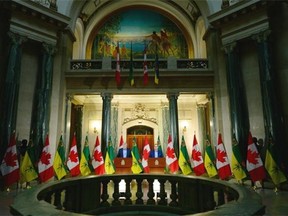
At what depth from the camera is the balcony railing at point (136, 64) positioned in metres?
12.5

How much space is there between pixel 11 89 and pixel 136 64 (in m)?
6.38

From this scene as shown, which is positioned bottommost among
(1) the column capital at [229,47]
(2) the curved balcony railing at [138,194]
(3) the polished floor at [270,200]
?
(3) the polished floor at [270,200]

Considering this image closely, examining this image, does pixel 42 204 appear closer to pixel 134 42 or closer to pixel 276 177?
pixel 276 177

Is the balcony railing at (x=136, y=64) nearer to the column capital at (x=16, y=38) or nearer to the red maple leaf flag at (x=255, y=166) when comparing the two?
the column capital at (x=16, y=38)

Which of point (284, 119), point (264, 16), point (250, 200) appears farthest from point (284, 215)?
point (264, 16)

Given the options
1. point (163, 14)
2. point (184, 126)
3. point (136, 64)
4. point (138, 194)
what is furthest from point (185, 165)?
point (163, 14)

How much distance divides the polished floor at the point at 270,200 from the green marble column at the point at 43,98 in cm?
242

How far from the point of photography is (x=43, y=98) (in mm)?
10055

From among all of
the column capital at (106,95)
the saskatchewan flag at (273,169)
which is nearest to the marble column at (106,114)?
the column capital at (106,95)

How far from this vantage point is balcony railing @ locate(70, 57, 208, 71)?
12523 mm

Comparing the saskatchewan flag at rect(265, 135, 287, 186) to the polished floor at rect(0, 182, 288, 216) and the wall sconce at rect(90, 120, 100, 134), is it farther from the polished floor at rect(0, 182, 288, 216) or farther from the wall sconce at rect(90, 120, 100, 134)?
the wall sconce at rect(90, 120, 100, 134)

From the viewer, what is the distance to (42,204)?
2.29m

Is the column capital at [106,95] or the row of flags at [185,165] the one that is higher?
the column capital at [106,95]

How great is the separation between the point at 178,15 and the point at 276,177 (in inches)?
475
